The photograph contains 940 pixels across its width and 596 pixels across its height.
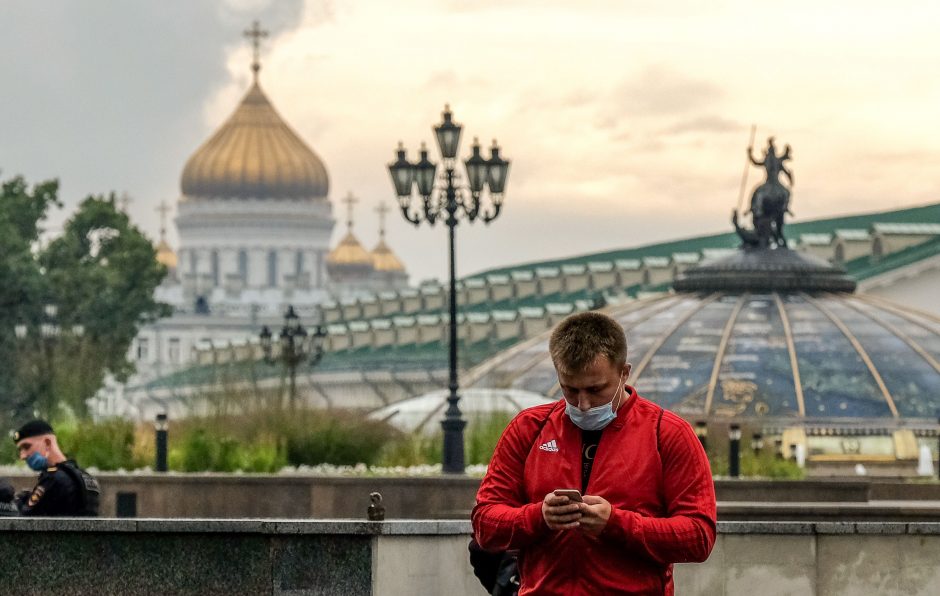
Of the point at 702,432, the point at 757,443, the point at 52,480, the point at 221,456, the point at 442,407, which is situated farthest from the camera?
the point at 442,407

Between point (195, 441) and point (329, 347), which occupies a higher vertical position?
point (329, 347)

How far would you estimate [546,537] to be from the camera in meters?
9.23

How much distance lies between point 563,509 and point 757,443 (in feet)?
88.4

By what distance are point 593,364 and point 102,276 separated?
6232 cm

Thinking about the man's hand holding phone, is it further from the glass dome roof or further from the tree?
the tree

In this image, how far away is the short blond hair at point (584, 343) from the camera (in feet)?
29.5

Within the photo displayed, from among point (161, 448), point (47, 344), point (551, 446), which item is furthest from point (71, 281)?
point (551, 446)

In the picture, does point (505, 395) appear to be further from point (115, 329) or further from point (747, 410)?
point (115, 329)

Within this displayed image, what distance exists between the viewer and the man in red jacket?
9.03 metres

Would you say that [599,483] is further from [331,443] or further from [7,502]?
[331,443]

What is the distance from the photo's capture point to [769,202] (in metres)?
49.9

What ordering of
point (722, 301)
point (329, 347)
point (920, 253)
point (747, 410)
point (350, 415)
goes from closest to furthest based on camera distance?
point (350, 415) < point (747, 410) < point (722, 301) < point (920, 253) < point (329, 347)

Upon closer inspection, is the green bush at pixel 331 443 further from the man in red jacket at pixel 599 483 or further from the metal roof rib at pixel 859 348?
the man in red jacket at pixel 599 483

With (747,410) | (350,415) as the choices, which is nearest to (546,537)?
(350,415)
